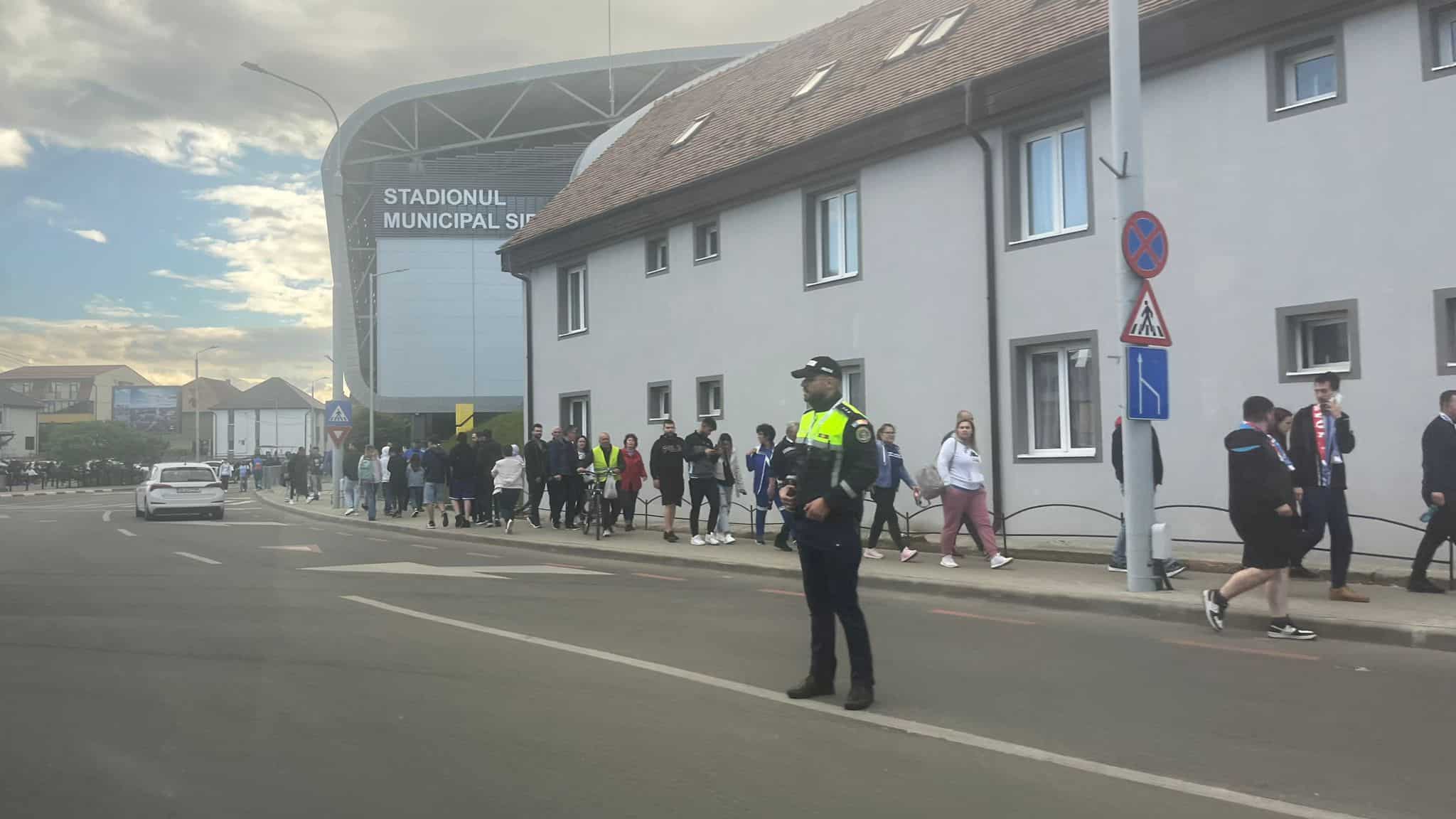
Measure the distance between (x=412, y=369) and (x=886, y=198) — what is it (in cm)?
4726

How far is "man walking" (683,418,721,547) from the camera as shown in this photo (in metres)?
17.2

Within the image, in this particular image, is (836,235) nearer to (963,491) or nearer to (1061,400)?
(1061,400)

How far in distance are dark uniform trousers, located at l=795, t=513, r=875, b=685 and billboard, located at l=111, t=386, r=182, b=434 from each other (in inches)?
6070

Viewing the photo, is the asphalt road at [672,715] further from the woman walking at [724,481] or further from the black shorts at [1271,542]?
the woman walking at [724,481]

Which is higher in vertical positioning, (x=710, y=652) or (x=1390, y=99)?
(x=1390, y=99)

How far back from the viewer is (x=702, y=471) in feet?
56.9

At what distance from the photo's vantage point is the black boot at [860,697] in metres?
6.33

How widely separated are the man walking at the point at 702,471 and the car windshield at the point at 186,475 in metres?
16.8

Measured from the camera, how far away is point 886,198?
18.2 m

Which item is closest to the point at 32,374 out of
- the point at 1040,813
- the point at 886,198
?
the point at 886,198

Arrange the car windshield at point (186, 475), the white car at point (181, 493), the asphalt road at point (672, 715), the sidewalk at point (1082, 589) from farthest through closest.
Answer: the car windshield at point (186, 475) < the white car at point (181, 493) < the sidewalk at point (1082, 589) < the asphalt road at point (672, 715)

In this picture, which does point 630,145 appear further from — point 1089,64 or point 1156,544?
point 1156,544

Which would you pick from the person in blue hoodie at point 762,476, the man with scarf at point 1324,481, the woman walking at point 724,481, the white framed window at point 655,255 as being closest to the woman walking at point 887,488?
the person in blue hoodie at point 762,476

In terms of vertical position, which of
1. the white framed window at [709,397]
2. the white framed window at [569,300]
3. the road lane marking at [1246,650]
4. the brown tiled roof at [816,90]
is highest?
the brown tiled roof at [816,90]
